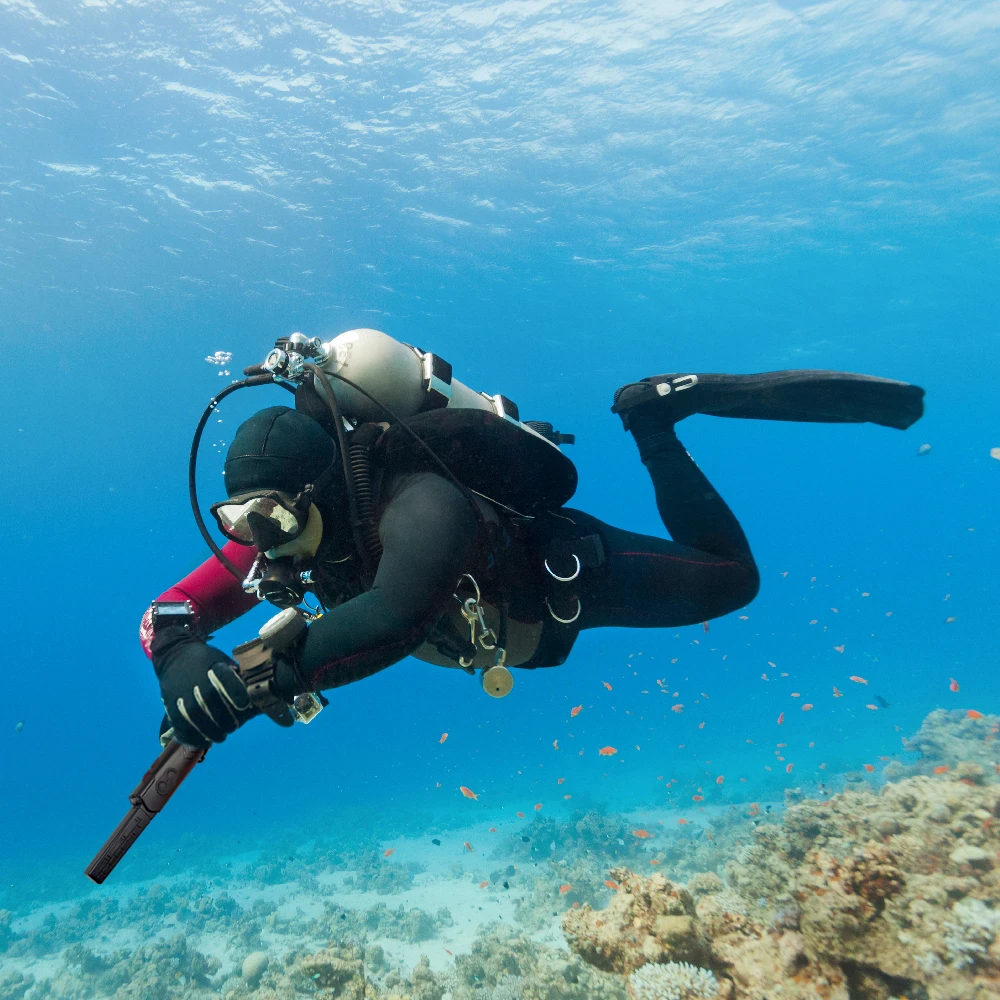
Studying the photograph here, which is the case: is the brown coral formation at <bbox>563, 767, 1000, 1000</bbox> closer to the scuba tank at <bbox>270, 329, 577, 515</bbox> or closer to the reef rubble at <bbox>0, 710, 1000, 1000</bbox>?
the reef rubble at <bbox>0, 710, 1000, 1000</bbox>

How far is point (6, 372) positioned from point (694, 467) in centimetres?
4981

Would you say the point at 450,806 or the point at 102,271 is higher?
the point at 102,271

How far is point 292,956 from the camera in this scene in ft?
32.9

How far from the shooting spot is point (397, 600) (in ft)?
7.53

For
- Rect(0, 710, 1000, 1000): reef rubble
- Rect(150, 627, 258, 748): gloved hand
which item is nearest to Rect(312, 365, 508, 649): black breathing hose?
Rect(150, 627, 258, 748): gloved hand

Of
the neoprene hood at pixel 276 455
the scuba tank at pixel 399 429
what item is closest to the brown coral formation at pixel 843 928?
the scuba tank at pixel 399 429

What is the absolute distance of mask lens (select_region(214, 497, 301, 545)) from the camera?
2729 millimetres

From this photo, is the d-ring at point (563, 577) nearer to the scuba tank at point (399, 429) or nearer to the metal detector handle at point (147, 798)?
the scuba tank at point (399, 429)

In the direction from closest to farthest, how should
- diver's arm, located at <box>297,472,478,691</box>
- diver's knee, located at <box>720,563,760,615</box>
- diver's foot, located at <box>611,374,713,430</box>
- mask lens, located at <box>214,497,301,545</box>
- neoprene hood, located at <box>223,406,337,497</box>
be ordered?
diver's arm, located at <box>297,472,478,691</box>, mask lens, located at <box>214,497,301,545</box>, neoprene hood, located at <box>223,406,337,497</box>, diver's knee, located at <box>720,563,760,615</box>, diver's foot, located at <box>611,374,713,430</box>

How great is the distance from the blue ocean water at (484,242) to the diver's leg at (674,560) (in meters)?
3.28

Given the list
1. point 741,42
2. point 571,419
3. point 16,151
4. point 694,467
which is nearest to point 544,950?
point 694,467

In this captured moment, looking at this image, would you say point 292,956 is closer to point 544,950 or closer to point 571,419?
point 544,950

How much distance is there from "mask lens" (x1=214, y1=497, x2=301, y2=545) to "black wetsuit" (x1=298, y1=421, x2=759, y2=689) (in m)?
0.44

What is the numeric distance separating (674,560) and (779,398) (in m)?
1.52
